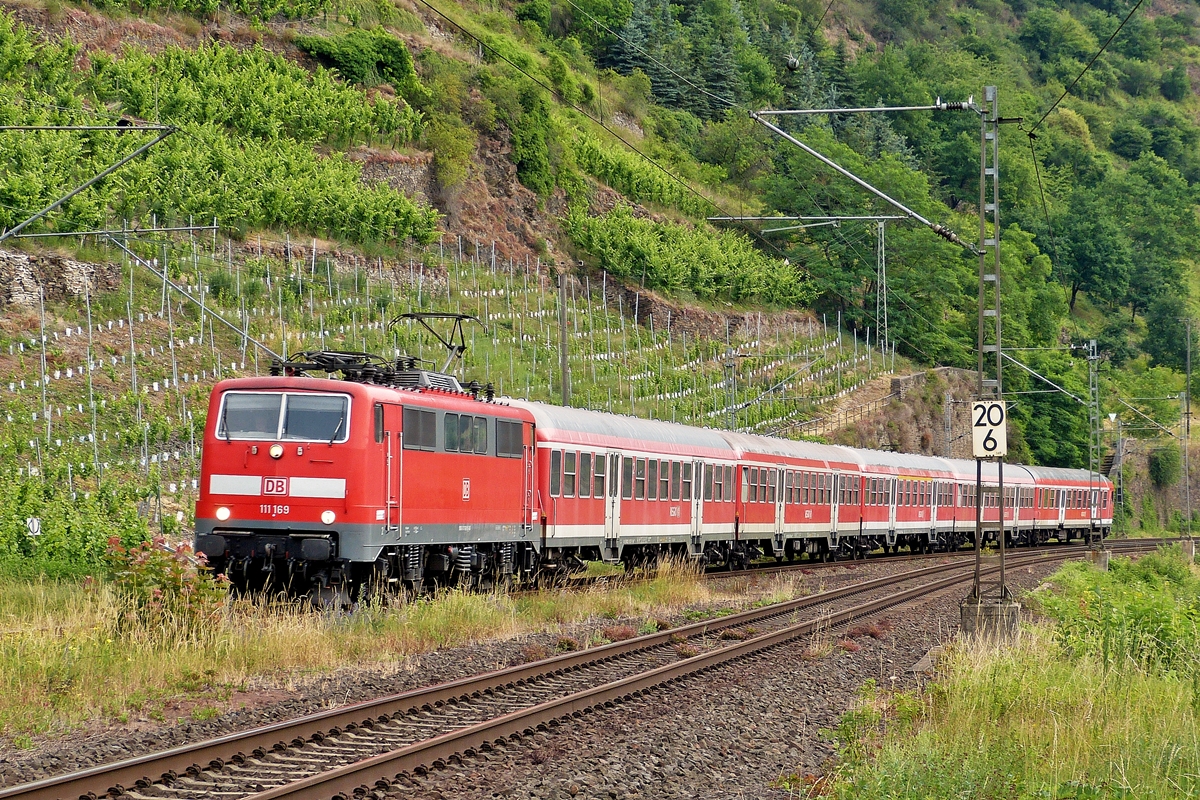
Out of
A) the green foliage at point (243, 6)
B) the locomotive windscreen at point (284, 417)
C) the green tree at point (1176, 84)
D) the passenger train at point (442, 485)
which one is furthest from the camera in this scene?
the green tree at point (1176, 84)

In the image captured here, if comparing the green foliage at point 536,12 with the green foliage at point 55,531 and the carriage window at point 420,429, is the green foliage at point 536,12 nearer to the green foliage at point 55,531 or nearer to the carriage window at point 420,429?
the green foliage at point 55,531

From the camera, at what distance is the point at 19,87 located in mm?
47000

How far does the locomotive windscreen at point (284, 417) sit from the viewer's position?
1836cm

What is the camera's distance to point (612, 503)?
93.2 ft

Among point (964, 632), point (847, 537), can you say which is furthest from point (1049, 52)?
point (964, 632)

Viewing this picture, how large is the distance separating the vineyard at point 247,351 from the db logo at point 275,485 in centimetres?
463

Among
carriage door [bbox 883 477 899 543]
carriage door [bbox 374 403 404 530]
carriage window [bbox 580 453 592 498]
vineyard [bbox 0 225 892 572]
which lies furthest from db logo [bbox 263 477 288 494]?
carriage door [bbox 883 477 899 543]

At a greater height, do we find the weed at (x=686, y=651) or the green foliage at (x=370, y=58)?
the green foliage at (x=370, y=58)

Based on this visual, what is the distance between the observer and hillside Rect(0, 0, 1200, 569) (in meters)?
41.4

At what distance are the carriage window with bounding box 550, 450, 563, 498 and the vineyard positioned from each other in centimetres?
544

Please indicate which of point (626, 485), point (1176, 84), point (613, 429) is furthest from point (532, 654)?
point (1176, 84)

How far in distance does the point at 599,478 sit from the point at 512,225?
156 feet

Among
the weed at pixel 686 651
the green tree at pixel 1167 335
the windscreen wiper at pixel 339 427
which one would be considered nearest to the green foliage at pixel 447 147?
the windscreen wiper at pixel 339 427

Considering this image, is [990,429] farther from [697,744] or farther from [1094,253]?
[1094,253]
